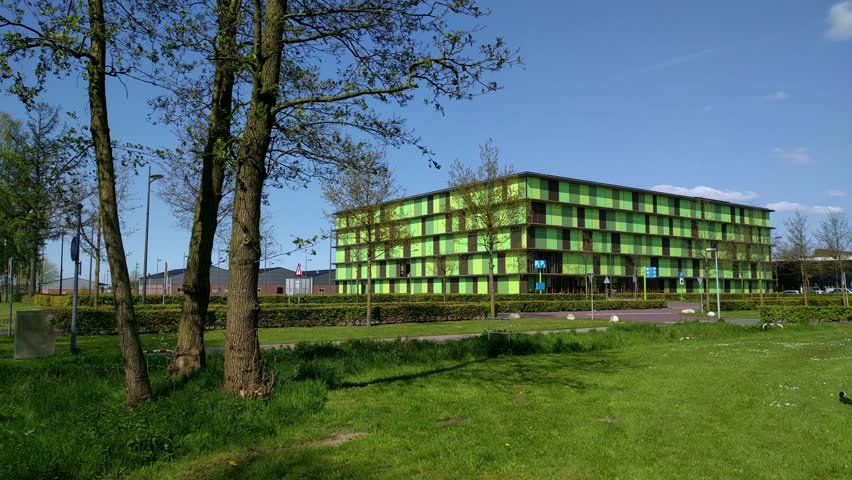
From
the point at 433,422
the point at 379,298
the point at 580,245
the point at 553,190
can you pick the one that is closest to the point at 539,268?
the point at 580,245

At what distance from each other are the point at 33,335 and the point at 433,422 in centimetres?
997

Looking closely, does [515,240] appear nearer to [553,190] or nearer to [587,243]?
[553,190]

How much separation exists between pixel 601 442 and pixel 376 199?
983 inches

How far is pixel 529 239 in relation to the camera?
56.7 meters

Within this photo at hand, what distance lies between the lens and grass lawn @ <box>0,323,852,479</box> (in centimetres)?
517

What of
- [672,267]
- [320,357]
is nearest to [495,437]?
[320,357]

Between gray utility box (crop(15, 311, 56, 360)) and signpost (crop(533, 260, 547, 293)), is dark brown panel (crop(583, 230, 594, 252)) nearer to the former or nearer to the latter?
signpost (crop(533, 260, 547, 293))

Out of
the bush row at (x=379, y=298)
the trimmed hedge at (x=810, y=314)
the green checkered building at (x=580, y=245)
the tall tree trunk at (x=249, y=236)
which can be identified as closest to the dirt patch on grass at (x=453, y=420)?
the tall tree trunk at (x=249, y=236)

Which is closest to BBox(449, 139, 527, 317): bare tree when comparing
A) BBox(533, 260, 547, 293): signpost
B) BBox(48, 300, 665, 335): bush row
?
BBox(48, 300, 665, 335): bush row

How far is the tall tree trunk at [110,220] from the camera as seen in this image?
22.5 ft

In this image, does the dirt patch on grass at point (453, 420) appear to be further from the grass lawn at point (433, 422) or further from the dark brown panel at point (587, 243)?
the dark brown panel at point (587, 243)

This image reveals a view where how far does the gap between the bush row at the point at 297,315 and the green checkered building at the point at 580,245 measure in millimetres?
16804

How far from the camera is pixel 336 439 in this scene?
242 inches

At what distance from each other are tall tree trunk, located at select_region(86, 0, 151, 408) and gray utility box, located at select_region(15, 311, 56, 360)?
687 cm
